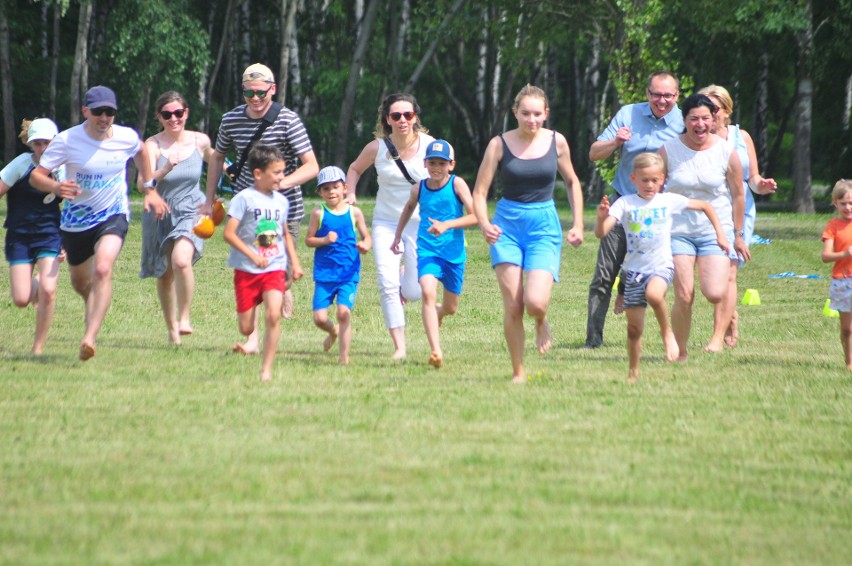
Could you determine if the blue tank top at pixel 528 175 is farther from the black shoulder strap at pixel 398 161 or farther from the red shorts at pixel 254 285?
the red shorts at pixel 254 285

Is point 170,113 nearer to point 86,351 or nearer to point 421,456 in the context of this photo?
point 86,351

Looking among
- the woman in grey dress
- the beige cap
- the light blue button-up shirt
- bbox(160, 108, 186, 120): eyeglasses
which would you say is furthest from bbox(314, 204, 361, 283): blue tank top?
the light blue button-up shirt

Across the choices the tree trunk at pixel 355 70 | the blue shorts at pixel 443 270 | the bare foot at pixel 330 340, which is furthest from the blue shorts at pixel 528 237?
the tree trunk at pixel 355 70

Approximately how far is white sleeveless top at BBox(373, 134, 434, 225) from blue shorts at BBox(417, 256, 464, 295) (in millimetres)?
419

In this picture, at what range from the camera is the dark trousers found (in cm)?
1251

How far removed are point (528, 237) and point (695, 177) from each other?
187 cm

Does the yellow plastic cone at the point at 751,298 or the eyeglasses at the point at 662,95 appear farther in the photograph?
the yellow plastic cone at the point at 751,298

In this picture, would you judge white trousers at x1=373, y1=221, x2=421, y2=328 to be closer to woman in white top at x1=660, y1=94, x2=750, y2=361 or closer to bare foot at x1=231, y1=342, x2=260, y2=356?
bare foot at x1=231, y1=342, x2=260, y2=356

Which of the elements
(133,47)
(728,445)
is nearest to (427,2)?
(133,47)

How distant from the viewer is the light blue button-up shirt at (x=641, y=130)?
38.9 ft

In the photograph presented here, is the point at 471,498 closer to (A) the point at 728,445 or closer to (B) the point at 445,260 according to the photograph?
(A) the point at 728,445

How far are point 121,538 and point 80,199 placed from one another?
18.0 ft

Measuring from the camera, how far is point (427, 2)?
40312 millimetres

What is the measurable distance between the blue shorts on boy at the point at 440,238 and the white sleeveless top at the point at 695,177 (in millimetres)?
1652
